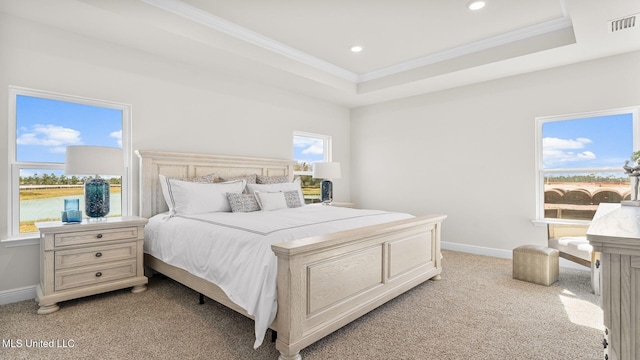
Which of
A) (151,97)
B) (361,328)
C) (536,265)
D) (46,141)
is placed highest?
(151,97)

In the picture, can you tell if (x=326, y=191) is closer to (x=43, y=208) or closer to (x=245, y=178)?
(x=245, y=178)

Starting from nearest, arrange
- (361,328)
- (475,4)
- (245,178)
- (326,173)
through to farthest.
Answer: (361,328) < (475,4) < (245,178) < (326,173)

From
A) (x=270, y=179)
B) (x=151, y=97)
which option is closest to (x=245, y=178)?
(x=270, y=179)

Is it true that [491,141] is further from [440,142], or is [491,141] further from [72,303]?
[72,303]

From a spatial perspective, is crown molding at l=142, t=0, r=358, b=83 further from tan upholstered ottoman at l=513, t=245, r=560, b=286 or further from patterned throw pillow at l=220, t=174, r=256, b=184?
tan upholstered ottoman at l=513, t=245, r=560, b=286

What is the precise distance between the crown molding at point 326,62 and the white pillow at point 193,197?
164cm

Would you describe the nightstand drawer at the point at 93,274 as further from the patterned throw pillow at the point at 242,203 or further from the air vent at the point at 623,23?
the air vent at the point at 623,23

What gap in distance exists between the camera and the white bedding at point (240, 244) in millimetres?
1907

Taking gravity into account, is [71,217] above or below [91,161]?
below

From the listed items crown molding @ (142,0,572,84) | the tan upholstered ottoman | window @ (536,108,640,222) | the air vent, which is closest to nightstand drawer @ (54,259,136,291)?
crown molding @ (142,0,572,84)

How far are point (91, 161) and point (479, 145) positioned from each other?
15.1 feet

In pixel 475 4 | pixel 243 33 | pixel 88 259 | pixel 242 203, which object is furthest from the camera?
pixel 243 33

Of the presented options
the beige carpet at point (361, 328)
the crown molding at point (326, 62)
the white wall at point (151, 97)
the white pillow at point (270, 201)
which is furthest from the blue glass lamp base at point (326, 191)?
the beige carpet at point (361, 328)

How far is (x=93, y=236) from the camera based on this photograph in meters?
2.75
